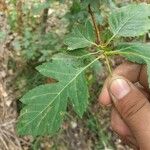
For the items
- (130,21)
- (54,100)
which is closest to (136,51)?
(130,21)

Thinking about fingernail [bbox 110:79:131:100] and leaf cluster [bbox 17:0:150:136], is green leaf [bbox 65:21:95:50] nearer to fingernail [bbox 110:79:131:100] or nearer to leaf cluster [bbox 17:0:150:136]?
leaf cluster [bbox 17:0:150:136]

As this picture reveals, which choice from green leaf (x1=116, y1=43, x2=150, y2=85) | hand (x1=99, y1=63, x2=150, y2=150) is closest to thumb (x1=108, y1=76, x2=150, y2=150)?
hand (x1=99, y1=63, x2=150, y2=150)

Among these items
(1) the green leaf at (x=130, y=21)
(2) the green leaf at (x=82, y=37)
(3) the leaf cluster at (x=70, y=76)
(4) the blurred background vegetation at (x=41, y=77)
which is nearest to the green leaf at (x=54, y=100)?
(3) the leaf cluster at (x=70, y=76)

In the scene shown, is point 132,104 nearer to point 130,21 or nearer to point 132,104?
point 132,104

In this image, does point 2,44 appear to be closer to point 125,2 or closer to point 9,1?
point 9,1

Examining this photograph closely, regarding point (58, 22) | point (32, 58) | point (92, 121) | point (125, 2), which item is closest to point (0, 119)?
point (32, 58)

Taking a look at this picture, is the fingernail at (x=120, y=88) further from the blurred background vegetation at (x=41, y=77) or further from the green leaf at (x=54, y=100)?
the blurred background vegetation at (x=41, y=77)
